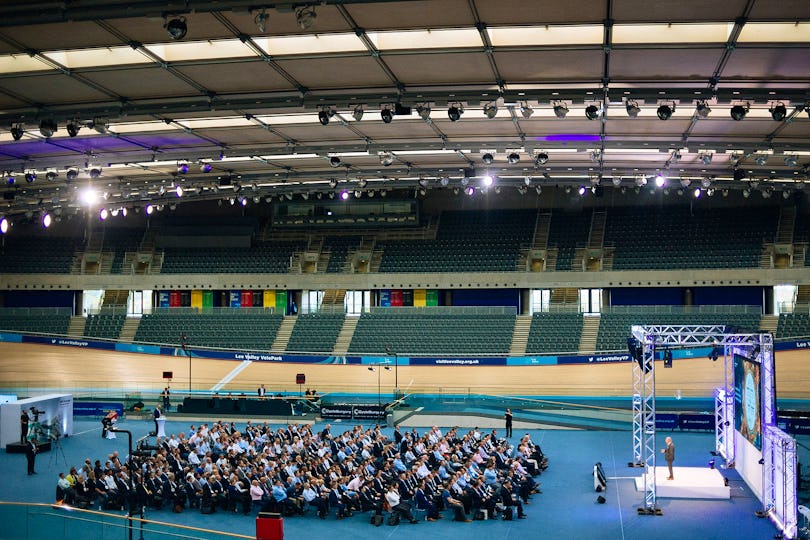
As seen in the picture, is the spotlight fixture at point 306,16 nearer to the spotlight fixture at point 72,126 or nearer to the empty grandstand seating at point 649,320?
the spotlight fixture at point 72,126

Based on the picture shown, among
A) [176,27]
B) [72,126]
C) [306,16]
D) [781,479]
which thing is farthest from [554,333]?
[176,27]

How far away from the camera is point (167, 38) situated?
14359 mm

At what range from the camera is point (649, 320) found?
1832 inches

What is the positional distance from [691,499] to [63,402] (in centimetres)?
2454

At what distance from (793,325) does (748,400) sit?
22.9m

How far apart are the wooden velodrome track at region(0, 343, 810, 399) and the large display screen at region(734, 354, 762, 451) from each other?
545 inches

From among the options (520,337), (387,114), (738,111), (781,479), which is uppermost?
(387,114)

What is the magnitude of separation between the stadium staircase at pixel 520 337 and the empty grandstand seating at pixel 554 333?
242 millimetres

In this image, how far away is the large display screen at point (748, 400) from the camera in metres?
22.2

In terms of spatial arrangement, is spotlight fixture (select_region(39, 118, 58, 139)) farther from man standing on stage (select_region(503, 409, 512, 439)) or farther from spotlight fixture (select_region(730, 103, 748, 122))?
man standing on stage (select_region(503, 409, 512, 439))

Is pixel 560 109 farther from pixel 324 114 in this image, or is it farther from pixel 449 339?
pixel 449 339

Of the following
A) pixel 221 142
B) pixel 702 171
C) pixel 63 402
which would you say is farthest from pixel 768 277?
pixel 63 402

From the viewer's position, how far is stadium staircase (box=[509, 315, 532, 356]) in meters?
47.2

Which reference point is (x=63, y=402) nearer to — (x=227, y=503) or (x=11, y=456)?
(x=11, y=456)
